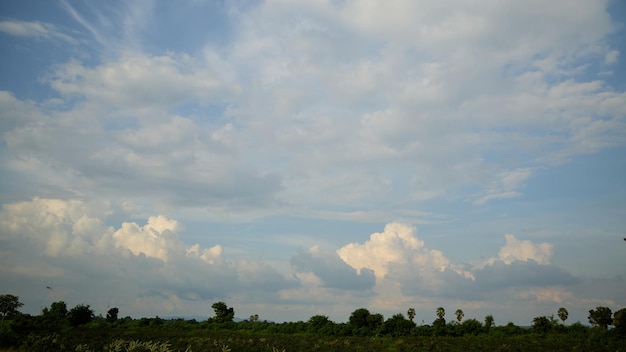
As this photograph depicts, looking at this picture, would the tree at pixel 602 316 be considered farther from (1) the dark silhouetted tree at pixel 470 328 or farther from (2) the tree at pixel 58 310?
(2) the tree at pixel 58 310

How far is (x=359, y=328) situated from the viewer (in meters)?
78.6

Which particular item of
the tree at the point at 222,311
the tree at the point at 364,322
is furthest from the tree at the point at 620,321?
the tree at the point at 222,311

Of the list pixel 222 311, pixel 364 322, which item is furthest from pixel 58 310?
pixel 364 322

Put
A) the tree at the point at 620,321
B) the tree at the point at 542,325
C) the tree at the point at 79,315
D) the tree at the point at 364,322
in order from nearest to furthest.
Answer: the tree at the point at 620,321
the tree at the point at 542,325
the tree at the point at 364,322
the tree at the point at 79,315

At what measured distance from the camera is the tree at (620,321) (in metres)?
62.4

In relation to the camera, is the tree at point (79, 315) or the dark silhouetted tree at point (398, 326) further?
the tree at point (79, 315)

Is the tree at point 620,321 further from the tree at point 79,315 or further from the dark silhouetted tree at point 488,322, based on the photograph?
the tree at point 79,315

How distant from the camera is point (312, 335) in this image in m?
74.7

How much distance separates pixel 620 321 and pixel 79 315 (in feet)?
353

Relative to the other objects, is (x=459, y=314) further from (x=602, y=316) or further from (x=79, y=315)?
(x=79, y=315)

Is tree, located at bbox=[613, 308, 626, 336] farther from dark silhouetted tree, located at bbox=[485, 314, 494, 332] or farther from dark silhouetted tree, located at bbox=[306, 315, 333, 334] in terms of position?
dark silhouetted tree, located at bbox=[306, 315, 333, 334]

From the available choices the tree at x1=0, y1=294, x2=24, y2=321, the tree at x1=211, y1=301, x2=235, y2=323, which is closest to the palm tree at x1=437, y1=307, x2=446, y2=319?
the tree at x1=211, y1=301, x2=235, y2=323

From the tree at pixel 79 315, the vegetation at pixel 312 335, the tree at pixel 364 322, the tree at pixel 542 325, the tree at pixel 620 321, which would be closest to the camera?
the vegetation at pixel 312 335

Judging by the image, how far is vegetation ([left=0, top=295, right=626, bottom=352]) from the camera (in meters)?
50.0
